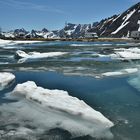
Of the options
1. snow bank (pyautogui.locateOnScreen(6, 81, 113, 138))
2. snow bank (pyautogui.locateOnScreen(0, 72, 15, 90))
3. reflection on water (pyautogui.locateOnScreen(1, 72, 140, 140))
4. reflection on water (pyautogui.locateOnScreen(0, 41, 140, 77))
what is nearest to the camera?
reflection on water (pyautogui.locateOnScreen(1, 72, 140, 140))

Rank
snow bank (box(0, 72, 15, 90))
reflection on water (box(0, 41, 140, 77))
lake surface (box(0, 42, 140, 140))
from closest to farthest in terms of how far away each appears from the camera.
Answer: lake surface (box(0, 42, 140, 140))
snow bank (box(0, 72, 15, 90))
reflection on water (box(0, 41, 140, 77))

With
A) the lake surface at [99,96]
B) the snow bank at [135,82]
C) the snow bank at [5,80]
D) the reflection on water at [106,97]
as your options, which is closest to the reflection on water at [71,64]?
the lake surface at [99,96]

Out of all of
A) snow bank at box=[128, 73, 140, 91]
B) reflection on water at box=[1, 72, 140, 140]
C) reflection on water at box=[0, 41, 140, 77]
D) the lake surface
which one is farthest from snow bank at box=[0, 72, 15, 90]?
snow bank at box=[128, 73, 140, 91]

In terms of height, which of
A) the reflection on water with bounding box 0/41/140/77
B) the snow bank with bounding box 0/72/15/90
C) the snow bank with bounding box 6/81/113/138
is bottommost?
the reflection on water with bounding box 0/41/140/77

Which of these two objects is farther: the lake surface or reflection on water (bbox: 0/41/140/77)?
reflection on water (bbox: 0/41/140/77)

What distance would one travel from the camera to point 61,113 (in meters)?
14.7

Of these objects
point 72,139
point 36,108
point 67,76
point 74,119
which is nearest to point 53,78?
point 67,76

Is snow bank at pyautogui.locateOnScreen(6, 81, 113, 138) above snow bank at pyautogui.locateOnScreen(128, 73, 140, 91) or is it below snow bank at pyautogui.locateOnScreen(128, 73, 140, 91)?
above

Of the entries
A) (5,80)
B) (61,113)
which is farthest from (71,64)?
(61,113)

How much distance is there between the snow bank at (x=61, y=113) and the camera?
506 inches

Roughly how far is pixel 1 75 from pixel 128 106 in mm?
11926

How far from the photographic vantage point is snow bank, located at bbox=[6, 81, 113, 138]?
12844mm

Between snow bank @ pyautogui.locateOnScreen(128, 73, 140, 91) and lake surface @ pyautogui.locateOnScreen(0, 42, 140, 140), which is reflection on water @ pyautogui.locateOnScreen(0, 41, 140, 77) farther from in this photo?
snow bank @ pyautogui.locateOnScreen(128, 73, 140, 91)

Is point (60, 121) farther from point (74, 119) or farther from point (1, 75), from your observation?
point (1, 75)
